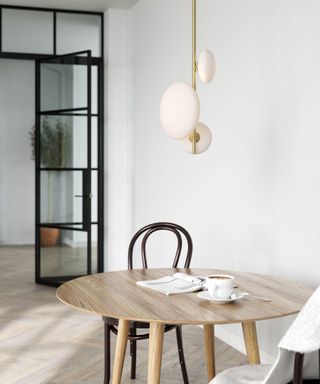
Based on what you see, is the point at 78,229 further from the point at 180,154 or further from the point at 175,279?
the point at 175,279

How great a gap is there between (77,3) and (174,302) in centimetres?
455

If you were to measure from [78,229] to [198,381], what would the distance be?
2.93 m

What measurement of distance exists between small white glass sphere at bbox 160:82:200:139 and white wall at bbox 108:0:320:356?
36.2 inches

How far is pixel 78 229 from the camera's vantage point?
6277 millimetres

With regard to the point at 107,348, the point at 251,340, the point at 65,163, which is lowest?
the point at 107,348

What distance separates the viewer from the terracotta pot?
6391 mm

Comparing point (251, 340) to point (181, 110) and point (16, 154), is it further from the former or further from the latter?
point (16, 154)

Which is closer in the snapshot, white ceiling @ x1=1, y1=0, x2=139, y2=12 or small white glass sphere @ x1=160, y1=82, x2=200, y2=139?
small white glass sphere @ x1=160, y1=82, x2=200, y2=139

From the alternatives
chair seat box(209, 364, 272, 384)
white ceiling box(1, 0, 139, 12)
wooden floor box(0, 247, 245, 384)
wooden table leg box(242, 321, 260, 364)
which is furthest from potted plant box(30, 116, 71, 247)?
chair seat box(209, 364, 272, 384)

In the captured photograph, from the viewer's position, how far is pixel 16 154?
9773mm

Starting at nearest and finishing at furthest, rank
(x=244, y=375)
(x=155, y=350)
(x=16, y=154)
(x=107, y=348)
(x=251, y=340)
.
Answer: (x=244, y=375)
(x=155, y=350)
(x=251, y=340)
(x=107, y=348)
(x=16, y=154)

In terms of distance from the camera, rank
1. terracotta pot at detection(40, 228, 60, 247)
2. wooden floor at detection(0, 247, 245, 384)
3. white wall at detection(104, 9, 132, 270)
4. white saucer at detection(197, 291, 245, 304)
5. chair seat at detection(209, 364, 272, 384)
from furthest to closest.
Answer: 1. white wall at detection(104, 9, 132, 270)
2. terracotta pot at detection(40, 228, 60, 247)
3. wooden floor at detection(0, 247, 245, 384)
4. white saucer at detection(197, 291, 245, 304)
5. chair seat at detection(209, 364, 272, 384)

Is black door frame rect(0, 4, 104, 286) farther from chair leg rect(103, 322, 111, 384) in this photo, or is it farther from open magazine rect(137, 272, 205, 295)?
open magazine rect(137, 272, 205, 295)

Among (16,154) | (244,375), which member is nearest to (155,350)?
(244,375)
